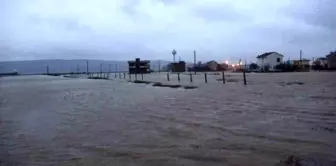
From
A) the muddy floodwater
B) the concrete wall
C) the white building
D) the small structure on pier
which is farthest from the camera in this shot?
the small structure on pier

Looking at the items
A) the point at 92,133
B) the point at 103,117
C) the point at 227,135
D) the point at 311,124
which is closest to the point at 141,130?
the point at 92,133

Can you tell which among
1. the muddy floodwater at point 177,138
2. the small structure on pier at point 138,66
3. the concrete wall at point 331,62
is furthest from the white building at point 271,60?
the muddy floodwater at point 177,138

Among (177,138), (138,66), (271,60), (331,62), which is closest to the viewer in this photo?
(177,138)

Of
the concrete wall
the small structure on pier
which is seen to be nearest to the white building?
the concrete wall

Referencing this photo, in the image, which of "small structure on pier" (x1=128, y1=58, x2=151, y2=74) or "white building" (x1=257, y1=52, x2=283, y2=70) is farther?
"small structure on pier" (x1=128, y1=58, x2=151, y2=74)

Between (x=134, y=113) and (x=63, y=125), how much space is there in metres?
3.89

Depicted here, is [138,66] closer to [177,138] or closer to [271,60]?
[271,60]

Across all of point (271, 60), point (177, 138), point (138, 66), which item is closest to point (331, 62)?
point (271, 60)

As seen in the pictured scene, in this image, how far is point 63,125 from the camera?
45.8 ft

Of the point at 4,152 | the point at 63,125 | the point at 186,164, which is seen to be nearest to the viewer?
the point at 186,164

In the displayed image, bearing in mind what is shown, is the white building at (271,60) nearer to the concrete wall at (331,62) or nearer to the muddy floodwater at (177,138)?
the concrete wall at (331,62)

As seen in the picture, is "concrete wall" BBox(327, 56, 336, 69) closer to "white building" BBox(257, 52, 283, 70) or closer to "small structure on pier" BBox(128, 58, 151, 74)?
"white building" BBox(257, 52, 283, 70)

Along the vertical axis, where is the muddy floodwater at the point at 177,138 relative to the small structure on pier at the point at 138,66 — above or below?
below

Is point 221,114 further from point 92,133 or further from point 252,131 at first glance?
point 92,133
